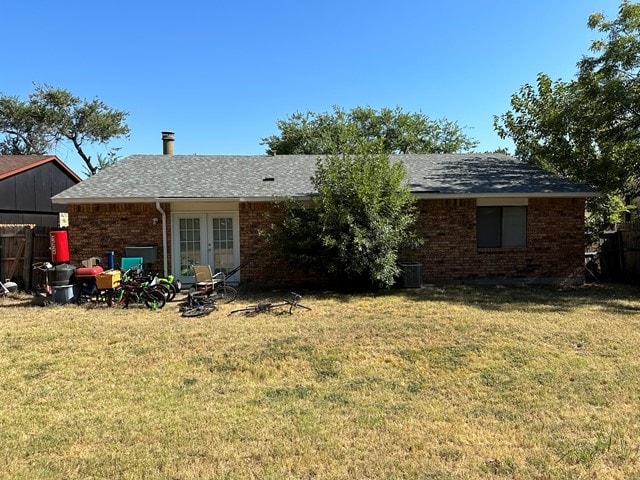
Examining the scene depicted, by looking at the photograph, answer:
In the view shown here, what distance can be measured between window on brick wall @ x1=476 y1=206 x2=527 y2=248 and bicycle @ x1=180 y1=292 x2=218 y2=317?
7212 millimetres

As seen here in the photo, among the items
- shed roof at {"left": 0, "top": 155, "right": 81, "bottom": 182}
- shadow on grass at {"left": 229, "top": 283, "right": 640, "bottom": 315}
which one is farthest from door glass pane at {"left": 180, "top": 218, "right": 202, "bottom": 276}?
shed roof at {"left": 0, "top": 155, "right": 81, "bottom": 182}

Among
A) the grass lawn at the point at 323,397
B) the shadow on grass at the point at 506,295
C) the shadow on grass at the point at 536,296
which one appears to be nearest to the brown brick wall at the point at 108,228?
the shadow on grass at the point at 506,295

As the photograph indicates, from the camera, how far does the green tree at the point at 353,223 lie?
9.75 meters

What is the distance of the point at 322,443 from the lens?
3398mm

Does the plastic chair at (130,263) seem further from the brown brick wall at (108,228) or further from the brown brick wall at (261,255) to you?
the brown brick wall at (261,255)

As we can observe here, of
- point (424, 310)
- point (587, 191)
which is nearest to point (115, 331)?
point (424, 310)

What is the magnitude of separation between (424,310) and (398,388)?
385 cm

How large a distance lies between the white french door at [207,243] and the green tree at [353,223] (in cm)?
158

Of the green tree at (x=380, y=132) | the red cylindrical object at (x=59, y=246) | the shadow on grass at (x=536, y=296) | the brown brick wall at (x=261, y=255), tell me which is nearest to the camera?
the shadow on grass at (x=536, y=296)

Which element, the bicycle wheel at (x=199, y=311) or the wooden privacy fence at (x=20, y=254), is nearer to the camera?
the bicycle wheel at (x=199, y=311)

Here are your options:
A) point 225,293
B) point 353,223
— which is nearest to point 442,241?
point 353,223

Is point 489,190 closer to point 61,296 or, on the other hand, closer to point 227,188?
point 227,188

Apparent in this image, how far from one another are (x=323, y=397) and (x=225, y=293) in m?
6.16

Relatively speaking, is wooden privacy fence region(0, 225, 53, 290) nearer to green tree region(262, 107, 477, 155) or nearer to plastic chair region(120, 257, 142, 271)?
plastic chair region(120, 257, 142, 271)
